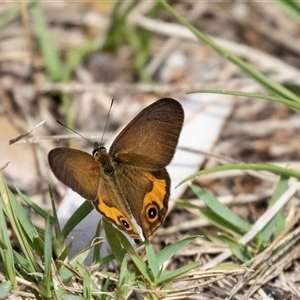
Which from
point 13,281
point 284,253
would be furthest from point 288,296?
point 13,281

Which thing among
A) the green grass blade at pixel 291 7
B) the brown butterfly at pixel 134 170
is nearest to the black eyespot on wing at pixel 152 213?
the brown butterfly at pixel 134 170

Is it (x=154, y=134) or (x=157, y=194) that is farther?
(x=154, y=134)

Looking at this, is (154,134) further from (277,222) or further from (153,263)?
(277,222)

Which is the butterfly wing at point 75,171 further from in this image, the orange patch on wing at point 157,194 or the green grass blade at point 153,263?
the green grass blade at point 153,263

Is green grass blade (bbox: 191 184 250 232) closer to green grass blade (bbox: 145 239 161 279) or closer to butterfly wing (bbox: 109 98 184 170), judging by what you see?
butterfly wing (bbox: 109 98 184 170)

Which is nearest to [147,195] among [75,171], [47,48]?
[75,171]

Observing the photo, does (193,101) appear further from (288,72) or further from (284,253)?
(284,253)

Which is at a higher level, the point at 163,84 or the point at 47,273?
the point at 163,84
